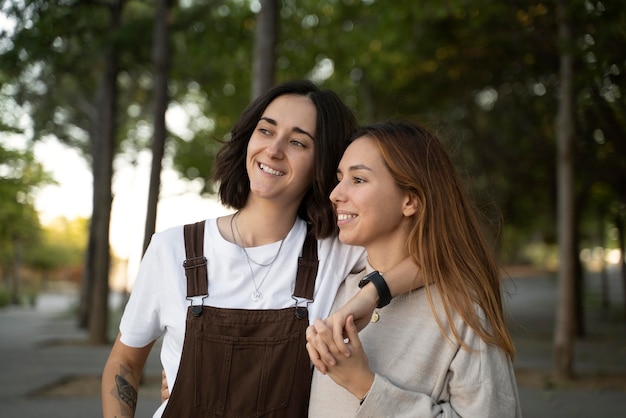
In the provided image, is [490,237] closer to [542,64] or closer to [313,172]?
[313,172]

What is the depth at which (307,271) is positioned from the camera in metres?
2.70

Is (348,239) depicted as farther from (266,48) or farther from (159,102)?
(159,102)

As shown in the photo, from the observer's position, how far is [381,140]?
2.47 metres

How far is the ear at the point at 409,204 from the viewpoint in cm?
244

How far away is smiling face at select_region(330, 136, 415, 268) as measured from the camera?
2.42 meters

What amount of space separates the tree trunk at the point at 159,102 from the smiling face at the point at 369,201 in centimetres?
674

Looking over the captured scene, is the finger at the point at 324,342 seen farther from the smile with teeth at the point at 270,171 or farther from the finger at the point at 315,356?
the smile with teeth at the point at 270,171

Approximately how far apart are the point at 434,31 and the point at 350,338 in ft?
35.9

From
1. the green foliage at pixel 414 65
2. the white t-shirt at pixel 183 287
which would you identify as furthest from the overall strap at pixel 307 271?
the green foliage at pixel 414 65

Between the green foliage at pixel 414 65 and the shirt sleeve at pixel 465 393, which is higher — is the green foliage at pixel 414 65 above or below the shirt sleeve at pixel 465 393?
above

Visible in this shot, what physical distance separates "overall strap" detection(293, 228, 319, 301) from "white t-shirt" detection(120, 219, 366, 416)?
0.02 metres

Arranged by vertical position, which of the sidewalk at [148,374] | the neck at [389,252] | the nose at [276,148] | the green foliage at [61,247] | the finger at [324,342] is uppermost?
the green foliage at [61,247]

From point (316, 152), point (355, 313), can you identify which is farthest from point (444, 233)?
point (316, 152)

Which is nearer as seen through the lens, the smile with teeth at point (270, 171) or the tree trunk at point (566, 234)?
the smile with teeth at point (270, 171)
